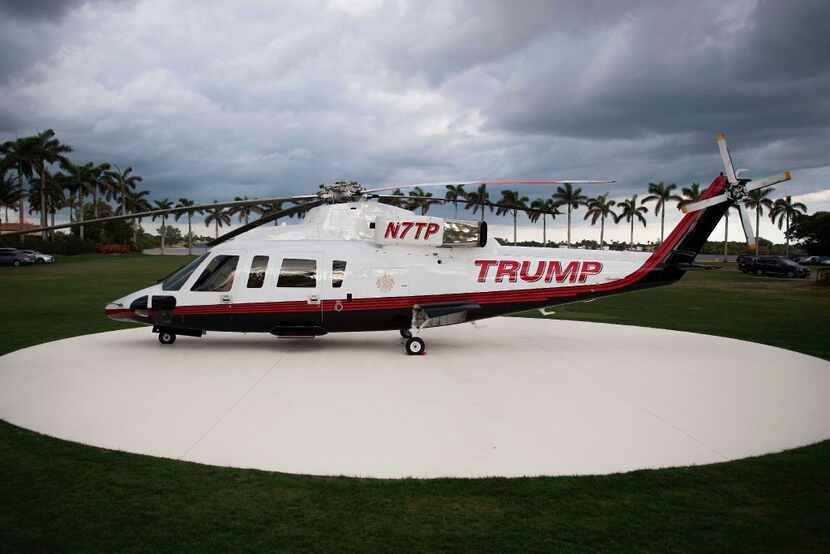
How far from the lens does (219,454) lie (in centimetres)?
561

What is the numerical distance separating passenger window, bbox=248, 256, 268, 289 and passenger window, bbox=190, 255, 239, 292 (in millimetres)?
400

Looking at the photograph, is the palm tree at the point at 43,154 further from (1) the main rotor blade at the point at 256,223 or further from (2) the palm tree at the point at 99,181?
(1) the main rotor blade at the point at 256,223

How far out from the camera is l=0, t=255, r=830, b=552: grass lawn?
396cm

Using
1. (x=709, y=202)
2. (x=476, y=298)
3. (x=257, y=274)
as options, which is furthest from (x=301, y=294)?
(x=709, y=202)

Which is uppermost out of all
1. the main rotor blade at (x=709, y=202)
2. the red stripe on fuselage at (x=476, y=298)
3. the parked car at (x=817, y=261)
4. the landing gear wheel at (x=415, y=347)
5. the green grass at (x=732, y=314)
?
the main rotor blade at (x=709, y=202)

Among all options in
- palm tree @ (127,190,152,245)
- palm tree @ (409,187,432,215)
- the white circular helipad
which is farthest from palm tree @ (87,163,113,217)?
the white circular helipad

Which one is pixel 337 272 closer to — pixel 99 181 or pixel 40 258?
pixel 40 258

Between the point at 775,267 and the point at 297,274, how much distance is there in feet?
152

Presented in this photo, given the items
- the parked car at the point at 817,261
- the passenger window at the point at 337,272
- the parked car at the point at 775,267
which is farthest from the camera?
the parked car at the point at 817,261

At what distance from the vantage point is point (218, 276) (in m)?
11.3

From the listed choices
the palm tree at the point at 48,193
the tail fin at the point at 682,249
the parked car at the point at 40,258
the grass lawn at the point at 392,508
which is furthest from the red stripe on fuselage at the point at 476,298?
the palm tree at the point at 48,193

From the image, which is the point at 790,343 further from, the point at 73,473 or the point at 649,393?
the point at 73,473

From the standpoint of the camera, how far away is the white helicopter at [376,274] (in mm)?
11203

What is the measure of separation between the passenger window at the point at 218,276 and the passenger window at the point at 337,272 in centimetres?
211
